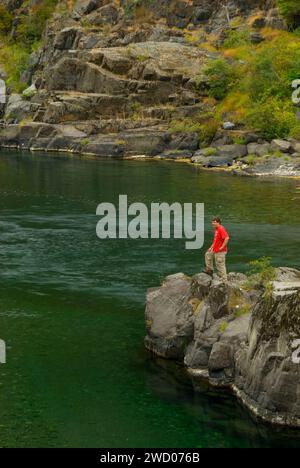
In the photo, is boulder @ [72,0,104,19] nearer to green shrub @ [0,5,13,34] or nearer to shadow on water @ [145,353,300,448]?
green shrub @ [0,5,13,34]

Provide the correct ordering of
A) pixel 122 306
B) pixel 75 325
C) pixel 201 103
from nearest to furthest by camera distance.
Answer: pixel 75 325 < pixel 122 306 < pixel 201 103

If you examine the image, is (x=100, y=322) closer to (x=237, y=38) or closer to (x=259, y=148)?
(x=259, y=148)

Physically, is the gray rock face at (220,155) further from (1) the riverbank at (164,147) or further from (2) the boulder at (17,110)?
(2) the boulder at (17,110)

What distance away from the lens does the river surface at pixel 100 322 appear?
66.0ft

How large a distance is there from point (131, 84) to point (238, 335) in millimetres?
85415

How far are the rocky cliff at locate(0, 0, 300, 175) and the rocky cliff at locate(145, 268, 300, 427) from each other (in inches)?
2092

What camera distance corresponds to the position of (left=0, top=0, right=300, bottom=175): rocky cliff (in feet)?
307

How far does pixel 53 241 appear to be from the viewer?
4328 cm

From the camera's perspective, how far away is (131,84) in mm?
104812

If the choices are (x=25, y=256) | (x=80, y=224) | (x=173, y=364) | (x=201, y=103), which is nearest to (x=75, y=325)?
(x=173, y=364)

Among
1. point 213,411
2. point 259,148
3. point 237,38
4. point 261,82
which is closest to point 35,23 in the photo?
point 237,38

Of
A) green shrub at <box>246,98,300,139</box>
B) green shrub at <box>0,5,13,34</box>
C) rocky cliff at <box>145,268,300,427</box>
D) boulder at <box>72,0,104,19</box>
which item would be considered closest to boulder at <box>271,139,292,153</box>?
green shrub at <box>246,98,300,139</box>
